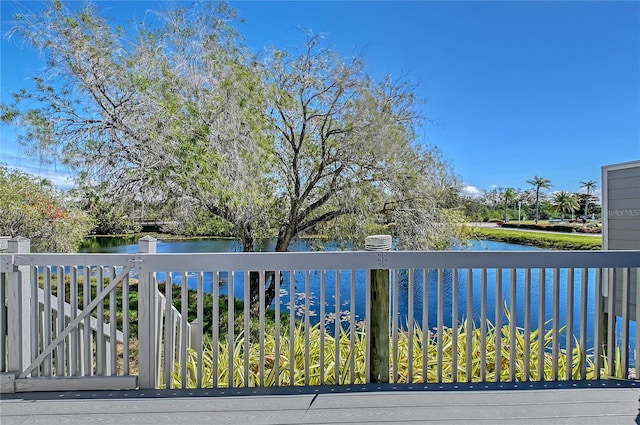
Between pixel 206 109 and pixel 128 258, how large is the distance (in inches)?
180

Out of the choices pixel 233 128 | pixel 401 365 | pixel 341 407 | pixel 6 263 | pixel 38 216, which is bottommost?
pixel 401 365

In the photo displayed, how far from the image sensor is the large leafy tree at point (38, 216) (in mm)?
6695

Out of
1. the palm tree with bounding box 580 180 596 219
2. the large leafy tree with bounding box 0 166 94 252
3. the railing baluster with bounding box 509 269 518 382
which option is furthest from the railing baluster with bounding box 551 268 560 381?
the palm tree with bounding box 580 180 596 219

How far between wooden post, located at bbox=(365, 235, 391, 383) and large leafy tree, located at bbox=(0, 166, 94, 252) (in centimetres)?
634

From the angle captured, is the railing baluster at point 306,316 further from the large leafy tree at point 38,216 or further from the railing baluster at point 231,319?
the large leafy tree at point 38,216

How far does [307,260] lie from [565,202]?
1006 cm

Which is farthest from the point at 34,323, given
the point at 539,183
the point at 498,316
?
the point at 539,183

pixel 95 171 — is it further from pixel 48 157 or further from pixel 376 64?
pixel 376 64

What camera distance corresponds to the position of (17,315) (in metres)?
2.09

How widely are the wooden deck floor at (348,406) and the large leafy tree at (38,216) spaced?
5605 millimetres

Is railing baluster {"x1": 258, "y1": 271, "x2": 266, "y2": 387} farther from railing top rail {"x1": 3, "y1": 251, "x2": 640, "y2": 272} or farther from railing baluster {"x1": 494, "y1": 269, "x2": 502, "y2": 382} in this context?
railing baluster {"x1": 494, "y1": 269, "x2": 502, "y2": 382}

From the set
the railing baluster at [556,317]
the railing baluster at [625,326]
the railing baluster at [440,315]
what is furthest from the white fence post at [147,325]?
the railing baluster at [625,326]

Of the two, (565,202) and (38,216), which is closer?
(38,216)

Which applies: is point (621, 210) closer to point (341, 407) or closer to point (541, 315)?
point (541, 315)
